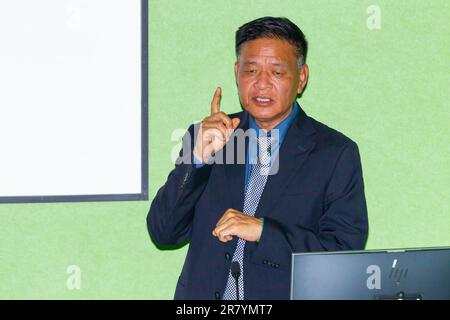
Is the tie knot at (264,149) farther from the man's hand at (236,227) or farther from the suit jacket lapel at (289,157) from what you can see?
the man's hand at (236,227)

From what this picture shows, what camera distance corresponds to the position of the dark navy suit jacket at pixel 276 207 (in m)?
2.31

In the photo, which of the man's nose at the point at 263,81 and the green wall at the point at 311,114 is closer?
the man's nose at the point at 263,81

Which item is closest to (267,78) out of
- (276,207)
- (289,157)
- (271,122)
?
(271,122)

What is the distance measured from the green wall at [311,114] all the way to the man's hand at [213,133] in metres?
0.90

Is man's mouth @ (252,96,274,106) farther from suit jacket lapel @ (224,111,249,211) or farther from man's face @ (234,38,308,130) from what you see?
suit jacket lapel @ (224,111,249,211)

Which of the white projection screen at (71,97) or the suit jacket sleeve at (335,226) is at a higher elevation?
the white projection screen at (71,97)

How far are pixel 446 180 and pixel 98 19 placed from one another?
1.57 meters

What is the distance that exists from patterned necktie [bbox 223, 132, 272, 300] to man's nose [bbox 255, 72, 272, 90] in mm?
182

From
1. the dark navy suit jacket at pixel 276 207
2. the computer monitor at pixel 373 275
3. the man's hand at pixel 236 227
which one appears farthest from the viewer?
the dark navy suit jacket at pixel 276 207

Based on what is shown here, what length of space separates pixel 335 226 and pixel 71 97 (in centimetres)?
131

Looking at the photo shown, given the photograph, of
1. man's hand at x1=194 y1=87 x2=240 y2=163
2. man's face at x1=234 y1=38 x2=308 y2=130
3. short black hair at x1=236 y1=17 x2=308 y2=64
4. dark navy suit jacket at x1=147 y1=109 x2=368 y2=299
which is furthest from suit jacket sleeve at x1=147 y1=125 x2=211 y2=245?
short black hair at x1=236 y1=17 x2=308 y2=64

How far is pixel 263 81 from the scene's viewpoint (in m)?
2.43

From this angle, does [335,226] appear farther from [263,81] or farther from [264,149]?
[263,81]

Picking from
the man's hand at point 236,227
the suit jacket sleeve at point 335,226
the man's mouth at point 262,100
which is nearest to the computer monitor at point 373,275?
the man's hand at point 236,227
